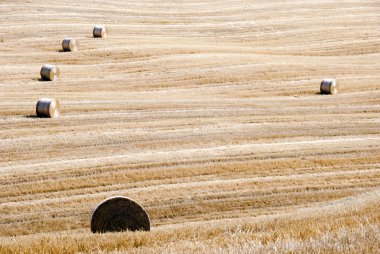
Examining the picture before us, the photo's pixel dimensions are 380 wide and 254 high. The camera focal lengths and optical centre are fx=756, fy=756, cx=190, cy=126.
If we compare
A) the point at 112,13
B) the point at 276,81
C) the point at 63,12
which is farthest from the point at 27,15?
the point at 276,81

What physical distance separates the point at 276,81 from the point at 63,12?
63.9 feet

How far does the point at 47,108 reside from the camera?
26766mm

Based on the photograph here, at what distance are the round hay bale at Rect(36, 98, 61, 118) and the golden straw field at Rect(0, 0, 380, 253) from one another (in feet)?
1.16

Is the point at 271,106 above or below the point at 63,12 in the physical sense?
below

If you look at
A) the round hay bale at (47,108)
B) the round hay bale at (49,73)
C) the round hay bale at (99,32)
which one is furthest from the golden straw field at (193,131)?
the round hay bale at (99,32)

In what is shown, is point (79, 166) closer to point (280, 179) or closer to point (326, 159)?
point (280, 179)

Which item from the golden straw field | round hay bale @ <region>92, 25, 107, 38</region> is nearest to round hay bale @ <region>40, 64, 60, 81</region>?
the golden straw field

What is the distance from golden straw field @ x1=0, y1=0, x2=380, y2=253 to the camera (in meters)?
11.2

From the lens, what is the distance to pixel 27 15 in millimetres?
48594

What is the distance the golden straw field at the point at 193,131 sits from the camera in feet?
36.9

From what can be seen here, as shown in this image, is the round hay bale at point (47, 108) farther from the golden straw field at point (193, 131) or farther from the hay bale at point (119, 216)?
the hay bale at point (119, 216)

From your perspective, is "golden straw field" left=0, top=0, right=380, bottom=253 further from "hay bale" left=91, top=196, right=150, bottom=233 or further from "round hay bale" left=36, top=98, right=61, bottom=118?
"hay bale" left=91, top=196, right=150, bottom=233

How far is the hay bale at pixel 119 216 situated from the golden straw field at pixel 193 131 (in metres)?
0.81

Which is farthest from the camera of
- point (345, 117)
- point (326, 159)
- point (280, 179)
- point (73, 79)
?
point (73, 79)
